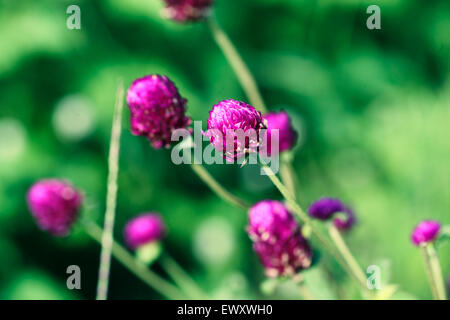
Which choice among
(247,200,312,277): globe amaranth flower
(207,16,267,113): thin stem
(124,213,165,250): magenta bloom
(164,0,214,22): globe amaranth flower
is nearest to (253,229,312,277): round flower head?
(247,200,312,277): globe amaranth flower

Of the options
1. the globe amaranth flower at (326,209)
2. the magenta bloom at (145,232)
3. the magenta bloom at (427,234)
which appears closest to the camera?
the magenta bloom at (427,234)

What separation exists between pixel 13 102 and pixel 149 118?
1576 millimetres

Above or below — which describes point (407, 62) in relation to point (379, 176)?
above

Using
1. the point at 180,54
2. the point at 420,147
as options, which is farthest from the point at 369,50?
the point at 180,54

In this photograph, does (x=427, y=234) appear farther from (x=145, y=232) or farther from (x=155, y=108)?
(x=145, y=232)

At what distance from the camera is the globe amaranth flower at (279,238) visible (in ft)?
A: 3.20

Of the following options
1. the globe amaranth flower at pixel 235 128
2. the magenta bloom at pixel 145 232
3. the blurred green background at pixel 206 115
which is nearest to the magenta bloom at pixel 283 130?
the globe amaranth flower at pixel 235 128

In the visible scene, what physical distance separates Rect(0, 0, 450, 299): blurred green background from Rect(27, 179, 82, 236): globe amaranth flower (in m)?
0.85

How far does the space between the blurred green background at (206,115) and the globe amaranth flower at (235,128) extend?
4.04ft

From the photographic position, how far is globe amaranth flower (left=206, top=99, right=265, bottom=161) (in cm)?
79

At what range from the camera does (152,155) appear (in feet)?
8.34

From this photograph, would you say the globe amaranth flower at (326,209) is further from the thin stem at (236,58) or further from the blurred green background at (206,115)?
the blurred green background at (206,115)

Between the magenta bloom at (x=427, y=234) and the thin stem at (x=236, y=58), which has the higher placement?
the thin stem at (x=236, y=58)

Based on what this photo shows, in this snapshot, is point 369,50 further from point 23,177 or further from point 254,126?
point 254,126
